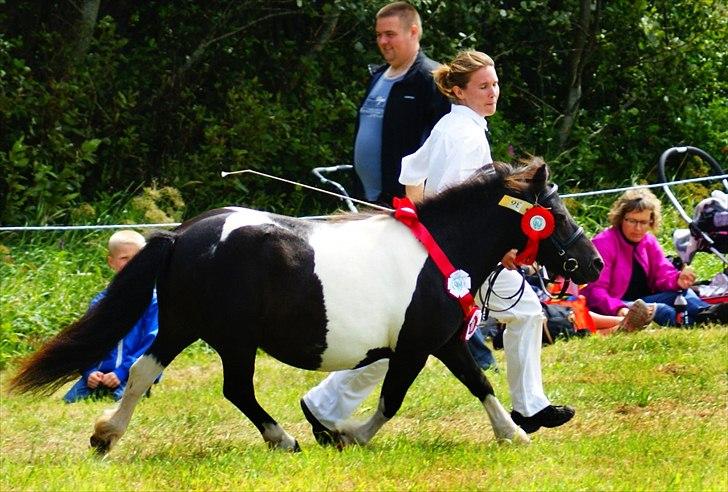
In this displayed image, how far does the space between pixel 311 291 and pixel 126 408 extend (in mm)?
1085

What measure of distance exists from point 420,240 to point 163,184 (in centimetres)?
674

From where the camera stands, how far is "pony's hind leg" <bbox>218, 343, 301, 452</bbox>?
6.11m

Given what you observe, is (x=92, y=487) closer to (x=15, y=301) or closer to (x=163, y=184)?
(x=15, y=301)

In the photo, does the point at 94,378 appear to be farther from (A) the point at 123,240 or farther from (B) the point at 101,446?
(B) the point at 101,446

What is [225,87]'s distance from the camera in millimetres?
13516

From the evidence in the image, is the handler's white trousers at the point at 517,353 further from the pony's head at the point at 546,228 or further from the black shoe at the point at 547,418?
the pony's head at the point at 546,228

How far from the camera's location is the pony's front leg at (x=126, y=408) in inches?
247

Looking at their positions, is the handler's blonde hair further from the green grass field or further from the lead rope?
the green grass field

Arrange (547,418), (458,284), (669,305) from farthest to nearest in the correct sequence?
1. (669,305)
2. (547,418)
3. (458,284)

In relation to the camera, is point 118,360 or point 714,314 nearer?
point 118,360

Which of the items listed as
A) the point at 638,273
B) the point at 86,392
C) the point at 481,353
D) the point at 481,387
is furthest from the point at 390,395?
the point at 638,273

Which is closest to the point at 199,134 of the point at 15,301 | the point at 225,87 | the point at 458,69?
the point at 225,87

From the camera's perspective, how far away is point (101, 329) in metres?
6.29

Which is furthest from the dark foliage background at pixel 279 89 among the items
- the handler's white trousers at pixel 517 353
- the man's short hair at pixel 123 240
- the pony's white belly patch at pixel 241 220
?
the pony's white belly patch at pixel 241 220
